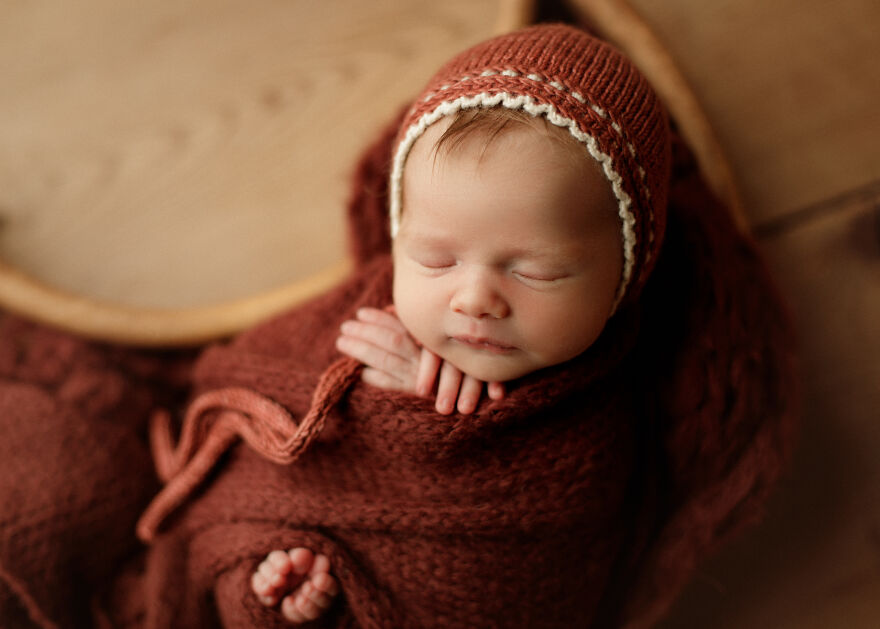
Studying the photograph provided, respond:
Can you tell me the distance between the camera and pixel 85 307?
1.13 metres

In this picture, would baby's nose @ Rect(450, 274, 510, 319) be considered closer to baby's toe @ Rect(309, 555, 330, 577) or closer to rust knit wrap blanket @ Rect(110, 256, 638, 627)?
rust knit wrap blanket @ Rect(110, 256, 638, 627)

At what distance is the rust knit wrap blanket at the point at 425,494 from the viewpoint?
83 centimetres

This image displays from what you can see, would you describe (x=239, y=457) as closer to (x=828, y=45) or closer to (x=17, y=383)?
(x=17, y=383)

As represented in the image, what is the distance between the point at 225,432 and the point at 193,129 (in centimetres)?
59

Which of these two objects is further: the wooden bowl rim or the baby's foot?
the wooden bowl rim

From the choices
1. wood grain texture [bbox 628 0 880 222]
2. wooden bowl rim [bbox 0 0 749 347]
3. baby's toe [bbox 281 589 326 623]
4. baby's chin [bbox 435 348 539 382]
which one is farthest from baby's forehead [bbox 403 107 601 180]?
wood grain texture [bbox 628 0 880 222]

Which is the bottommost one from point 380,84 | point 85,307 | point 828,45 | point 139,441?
point 139,441

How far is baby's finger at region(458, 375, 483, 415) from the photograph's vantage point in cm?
80

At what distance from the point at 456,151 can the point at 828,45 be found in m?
0.91

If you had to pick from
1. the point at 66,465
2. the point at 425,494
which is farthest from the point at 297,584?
the point at 66,465

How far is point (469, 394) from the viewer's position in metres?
0.81

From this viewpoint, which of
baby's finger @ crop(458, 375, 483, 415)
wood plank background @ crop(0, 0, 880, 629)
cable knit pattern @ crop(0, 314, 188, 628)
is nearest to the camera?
baby's finger @ crop(458, 375, 483, 415)

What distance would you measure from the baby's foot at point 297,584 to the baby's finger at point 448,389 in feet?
0.80

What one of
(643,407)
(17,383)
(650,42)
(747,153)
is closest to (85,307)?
(17,383)
